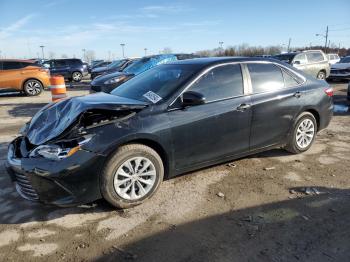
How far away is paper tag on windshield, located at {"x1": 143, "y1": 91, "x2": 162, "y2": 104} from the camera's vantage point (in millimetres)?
4266

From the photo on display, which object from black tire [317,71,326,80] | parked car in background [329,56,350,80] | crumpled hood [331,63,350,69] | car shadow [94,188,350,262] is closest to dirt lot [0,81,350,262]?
car shadow [94,188,350,262]

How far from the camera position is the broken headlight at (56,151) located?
3578mm

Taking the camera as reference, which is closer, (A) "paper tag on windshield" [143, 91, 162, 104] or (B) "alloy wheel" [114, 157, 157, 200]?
(B) "alloy wheel" [114, 157, 157, 200]

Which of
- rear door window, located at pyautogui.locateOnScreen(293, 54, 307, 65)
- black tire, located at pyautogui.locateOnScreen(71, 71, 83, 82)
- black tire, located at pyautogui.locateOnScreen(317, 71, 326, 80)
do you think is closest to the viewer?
rear door window, located at pyautogui.locateOnScreen(293, 54, 307, 65)

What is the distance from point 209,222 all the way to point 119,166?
113 cm

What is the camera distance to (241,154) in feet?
16.1

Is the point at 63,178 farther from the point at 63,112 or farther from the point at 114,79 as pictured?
the point at 114,79

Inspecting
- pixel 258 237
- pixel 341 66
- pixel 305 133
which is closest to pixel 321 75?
pixel 341 66

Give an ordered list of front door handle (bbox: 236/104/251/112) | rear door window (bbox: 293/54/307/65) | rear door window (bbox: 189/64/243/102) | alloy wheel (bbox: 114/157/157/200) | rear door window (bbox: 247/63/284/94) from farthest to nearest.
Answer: rear door window (bbox: 293/54/307/65)
rear door window (bbox: 247/63/284/94)
front door handle (bbox: 236/104/251/112)
rear door window (bbox: 189/64/243/102)
alloy wheel (bbox: 114/157/157/200)

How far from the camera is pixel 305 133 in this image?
5711mm

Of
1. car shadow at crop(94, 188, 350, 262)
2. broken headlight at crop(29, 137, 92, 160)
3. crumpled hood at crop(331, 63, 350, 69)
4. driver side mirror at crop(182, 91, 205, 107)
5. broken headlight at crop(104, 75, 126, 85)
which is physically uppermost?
driver side mirror at crop(182, 91, 205, 107)

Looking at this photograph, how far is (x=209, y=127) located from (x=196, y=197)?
34.9 inches

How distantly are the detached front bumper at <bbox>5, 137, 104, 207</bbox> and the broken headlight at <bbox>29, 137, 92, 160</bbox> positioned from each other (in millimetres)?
44

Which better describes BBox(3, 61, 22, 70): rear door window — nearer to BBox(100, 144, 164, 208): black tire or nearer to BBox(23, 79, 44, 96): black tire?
BBox(23, 79, 44, 96): black tire
